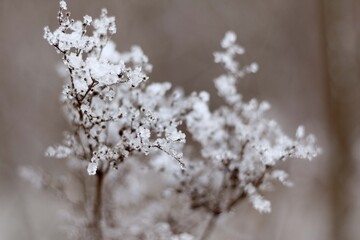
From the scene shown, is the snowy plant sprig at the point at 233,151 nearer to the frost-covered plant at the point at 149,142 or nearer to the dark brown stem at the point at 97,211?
the frost-covered plant at the point at 149,142

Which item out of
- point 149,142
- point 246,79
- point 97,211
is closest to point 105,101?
point 149,142

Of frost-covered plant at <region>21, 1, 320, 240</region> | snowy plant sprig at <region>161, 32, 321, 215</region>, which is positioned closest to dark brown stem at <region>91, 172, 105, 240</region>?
frost-covered plant at <region>21, 1, 320, 240</region>

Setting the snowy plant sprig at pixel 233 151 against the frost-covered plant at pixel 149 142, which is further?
Result: the snowy plant sprig at pixel 233 151

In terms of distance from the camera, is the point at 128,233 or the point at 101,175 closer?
the point at 101,175

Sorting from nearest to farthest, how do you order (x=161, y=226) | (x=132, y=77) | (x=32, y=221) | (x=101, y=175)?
(x=132, y=77), (x=101, y=175), (x=161, y=226), (x=32, y=221)

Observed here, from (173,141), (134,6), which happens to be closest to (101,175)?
(173,141)

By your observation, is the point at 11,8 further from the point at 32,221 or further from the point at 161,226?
the point at 161,226

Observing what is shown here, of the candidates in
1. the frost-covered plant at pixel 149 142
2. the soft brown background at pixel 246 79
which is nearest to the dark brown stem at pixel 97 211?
the frost-covered plant at pixel 149 142

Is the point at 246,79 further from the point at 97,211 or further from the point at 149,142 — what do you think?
the point at 149,142
